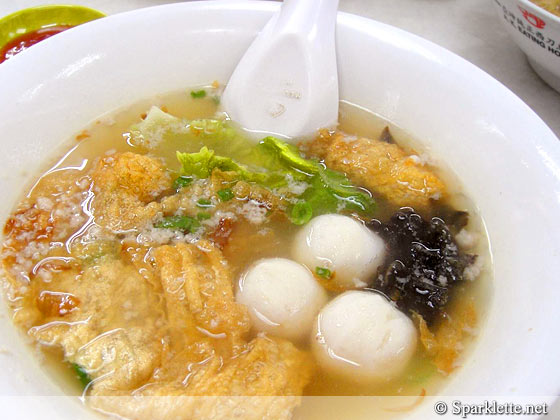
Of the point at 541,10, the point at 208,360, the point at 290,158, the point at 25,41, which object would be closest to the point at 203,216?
the point at 290,158

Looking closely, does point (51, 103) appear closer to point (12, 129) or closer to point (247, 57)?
point (12, 129)

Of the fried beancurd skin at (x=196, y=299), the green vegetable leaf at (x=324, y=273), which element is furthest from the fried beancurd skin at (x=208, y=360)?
the green vegetable leaf at (x=324, y=273)

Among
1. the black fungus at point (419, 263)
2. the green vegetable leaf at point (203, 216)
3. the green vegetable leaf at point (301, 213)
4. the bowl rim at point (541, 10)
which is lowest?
the black fungus at point (419, 263)

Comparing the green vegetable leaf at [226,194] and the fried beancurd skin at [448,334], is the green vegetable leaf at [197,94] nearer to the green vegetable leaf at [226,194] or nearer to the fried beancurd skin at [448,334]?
the green vegetable leaf at [226,194]

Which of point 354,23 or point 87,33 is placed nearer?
point 87,33

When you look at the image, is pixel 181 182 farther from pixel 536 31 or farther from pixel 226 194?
pixel 536 31

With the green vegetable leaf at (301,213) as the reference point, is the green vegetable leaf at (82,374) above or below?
below

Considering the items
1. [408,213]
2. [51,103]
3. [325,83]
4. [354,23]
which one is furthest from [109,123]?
[408,213]

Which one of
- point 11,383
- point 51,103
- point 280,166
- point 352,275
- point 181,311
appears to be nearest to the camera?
point 11,383
